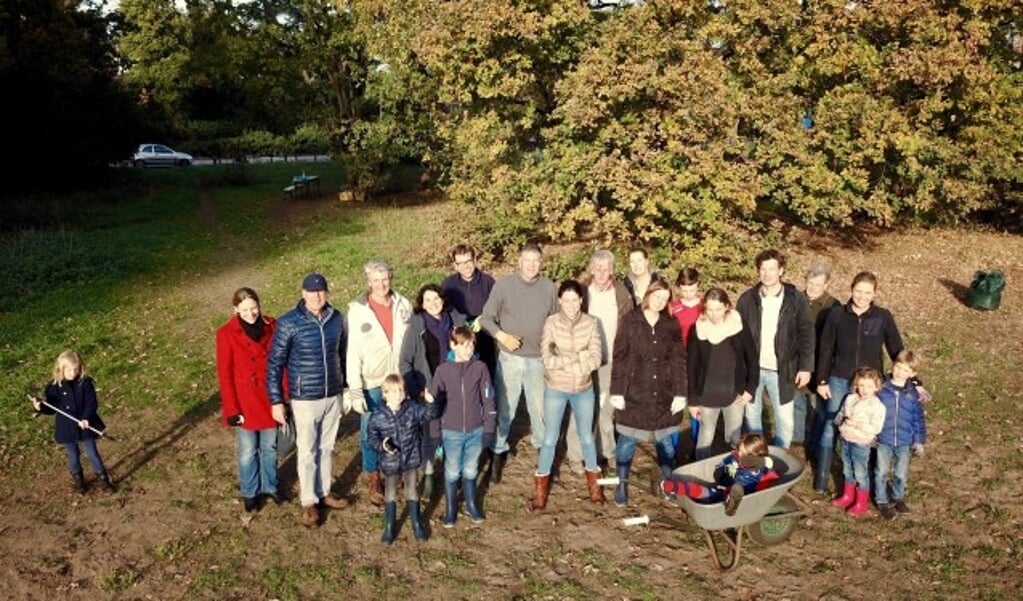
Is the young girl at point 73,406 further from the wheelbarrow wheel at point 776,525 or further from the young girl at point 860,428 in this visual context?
the young girl at point 860,428

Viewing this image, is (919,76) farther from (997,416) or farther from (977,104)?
(997,416)

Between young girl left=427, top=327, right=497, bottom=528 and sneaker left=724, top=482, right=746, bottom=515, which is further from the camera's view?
young girl left=427, top=327, right=497, bottom=528

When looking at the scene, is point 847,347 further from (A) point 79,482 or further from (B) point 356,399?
(A) point 79,482

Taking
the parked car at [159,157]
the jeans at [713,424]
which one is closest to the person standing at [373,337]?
the jeans at [713,424]

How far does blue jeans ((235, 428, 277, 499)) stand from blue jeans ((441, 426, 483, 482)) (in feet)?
5.19

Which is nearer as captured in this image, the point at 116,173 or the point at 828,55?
the point at 828,55

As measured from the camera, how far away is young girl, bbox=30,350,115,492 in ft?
21.9

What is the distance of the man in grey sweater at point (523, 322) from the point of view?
6582 millimetres

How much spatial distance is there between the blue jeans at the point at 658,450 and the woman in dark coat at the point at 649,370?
0.11m

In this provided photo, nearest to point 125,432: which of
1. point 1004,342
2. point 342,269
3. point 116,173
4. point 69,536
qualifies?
point 69,536

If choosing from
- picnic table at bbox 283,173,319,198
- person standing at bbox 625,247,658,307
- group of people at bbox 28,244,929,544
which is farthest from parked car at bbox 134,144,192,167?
person standing at bbox 625,247,658,307

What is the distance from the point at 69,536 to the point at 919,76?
15.3m

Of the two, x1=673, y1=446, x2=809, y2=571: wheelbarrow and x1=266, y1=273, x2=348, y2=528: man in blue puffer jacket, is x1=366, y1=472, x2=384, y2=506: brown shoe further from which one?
x1=673, y1=446, x2=809, y2=571: wheelbarrow

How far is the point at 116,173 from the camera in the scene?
1210 inches
